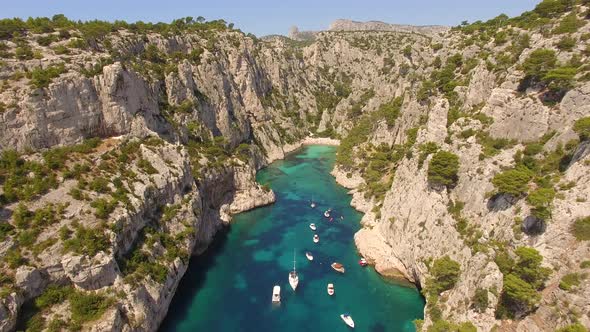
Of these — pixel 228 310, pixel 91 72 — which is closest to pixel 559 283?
pixel 228 310

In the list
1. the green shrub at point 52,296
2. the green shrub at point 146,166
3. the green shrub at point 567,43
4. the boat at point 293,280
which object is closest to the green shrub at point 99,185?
the green shrub at point 146,166

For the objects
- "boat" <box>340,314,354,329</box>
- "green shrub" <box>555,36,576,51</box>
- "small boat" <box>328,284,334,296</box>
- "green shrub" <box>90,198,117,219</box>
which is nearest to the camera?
"green shrub" <box>90,198,117,219</box>

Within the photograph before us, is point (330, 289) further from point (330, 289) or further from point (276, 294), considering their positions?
point (276, 294)

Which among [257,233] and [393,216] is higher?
[393,216]

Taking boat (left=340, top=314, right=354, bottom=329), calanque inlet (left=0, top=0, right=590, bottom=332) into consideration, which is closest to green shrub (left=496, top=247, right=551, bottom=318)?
calanque inlet (left=0, top=0, right=590, bottom=332)

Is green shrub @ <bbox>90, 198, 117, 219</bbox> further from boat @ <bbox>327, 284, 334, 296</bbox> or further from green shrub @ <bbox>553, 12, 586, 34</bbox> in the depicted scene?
green shrub @ <bbox>553, 12, 586, 34</bbox>

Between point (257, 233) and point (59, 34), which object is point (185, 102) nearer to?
point (59, 34)

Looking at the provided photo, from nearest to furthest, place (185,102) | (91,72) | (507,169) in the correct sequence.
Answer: (507,169), (91,72), (185,102)
